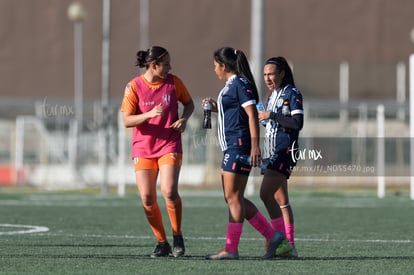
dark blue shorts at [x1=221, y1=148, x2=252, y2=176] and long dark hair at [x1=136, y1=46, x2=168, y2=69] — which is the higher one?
long dark hair at [x1=136, y1=46, x2=168, y2=69]

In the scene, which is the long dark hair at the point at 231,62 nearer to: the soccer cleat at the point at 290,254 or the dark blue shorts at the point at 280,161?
the dark blue shorts at the point at 280,161

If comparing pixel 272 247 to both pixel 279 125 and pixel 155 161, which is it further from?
pixel 155 161

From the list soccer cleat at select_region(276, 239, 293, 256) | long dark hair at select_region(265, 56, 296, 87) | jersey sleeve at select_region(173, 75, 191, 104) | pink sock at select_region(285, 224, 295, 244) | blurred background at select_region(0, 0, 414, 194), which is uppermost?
blurred background at select_region(0, 0, 414, 194)

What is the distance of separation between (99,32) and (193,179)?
18.7m

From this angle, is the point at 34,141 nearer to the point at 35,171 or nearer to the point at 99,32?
the point at 35,171

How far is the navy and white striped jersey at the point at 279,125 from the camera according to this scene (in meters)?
11.7

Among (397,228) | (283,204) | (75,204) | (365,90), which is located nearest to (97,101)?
(365,90)

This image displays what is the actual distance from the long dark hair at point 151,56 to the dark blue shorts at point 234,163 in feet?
4.16

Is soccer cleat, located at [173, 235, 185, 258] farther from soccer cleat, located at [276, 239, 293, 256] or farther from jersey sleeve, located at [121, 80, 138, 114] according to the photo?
jersey sleeve, located at [121, 80, 138, 114]

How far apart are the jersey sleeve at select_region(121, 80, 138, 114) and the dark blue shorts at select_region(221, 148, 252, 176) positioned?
3.91 ft

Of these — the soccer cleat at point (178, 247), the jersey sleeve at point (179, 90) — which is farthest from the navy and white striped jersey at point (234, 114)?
the soccer cleat at point (178, 247)

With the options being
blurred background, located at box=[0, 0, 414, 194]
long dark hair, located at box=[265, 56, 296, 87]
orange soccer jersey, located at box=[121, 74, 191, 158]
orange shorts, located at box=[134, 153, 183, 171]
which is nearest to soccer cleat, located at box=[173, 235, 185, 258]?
orange shorts, located at box=[134, 153, 183, 171]

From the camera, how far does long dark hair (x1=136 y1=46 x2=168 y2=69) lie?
1175 centimetres

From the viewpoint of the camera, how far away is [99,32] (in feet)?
177
